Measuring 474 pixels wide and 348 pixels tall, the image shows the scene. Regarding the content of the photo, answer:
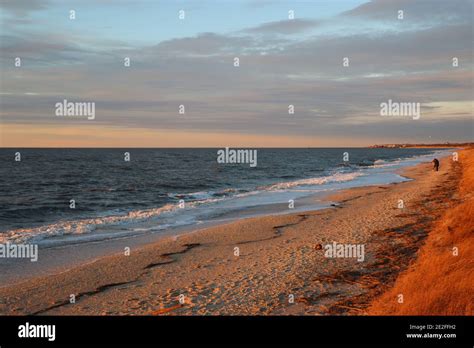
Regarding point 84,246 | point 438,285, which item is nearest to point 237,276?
point 438,285

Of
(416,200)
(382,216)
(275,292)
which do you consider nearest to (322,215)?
(382,216)

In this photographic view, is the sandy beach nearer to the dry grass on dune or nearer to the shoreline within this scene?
the dry grass on dune

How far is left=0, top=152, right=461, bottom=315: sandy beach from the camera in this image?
8.47m

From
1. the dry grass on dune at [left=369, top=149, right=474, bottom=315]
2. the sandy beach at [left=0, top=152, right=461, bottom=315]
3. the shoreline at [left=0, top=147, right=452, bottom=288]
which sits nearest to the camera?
the dry grass on dune at [left=369, top=149, right=474, bottom=315]

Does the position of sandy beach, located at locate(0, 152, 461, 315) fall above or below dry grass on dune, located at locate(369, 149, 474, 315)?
below

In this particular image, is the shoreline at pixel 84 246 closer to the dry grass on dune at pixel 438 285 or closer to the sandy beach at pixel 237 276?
the sandy beach at pixel 237 276

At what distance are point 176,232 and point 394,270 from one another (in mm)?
Answer: 9749

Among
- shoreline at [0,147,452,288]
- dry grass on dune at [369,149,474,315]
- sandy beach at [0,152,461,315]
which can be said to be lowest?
shoreline at [0,147,452,288]

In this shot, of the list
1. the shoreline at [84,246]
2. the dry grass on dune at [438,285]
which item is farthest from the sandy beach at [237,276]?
the shoreline at [84,246]

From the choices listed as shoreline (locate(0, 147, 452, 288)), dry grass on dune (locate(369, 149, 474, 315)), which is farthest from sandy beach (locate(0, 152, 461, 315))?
shoreline (locate(0, 147, 452, 288))

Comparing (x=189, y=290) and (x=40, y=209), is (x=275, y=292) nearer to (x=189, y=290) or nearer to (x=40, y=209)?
(x=189, y=290)

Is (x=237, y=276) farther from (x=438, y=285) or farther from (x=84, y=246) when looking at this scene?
(x=84, y=246)
